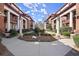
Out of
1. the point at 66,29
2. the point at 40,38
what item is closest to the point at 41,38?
the point at 40,38

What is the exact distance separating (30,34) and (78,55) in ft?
3.63

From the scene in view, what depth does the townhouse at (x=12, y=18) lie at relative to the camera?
402 cm

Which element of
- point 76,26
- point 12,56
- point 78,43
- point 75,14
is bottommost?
point 12,56

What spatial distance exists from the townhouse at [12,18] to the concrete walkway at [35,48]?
28cm

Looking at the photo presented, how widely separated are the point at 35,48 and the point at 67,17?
96 centimetres

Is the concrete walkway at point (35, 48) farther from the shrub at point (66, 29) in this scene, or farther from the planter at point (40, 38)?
the shrub at point (66, 29)

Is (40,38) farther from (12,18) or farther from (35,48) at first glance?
(12,18)

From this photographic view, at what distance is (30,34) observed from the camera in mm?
4098

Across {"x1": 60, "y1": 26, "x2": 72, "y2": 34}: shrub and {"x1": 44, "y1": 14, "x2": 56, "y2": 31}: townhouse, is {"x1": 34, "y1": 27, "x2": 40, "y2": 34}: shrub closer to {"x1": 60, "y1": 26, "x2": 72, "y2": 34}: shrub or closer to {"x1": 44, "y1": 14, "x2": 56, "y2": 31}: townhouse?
{"x1": 44, "y1": 14, "x2": 56, "y2": 31}: townhouse

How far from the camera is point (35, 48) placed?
158 inches

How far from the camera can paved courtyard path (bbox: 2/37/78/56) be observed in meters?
3.94

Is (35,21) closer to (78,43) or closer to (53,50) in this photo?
(53,50)

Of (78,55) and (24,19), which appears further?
(24,19)

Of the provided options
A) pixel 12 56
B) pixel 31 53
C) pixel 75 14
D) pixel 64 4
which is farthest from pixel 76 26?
pixel 12 56
